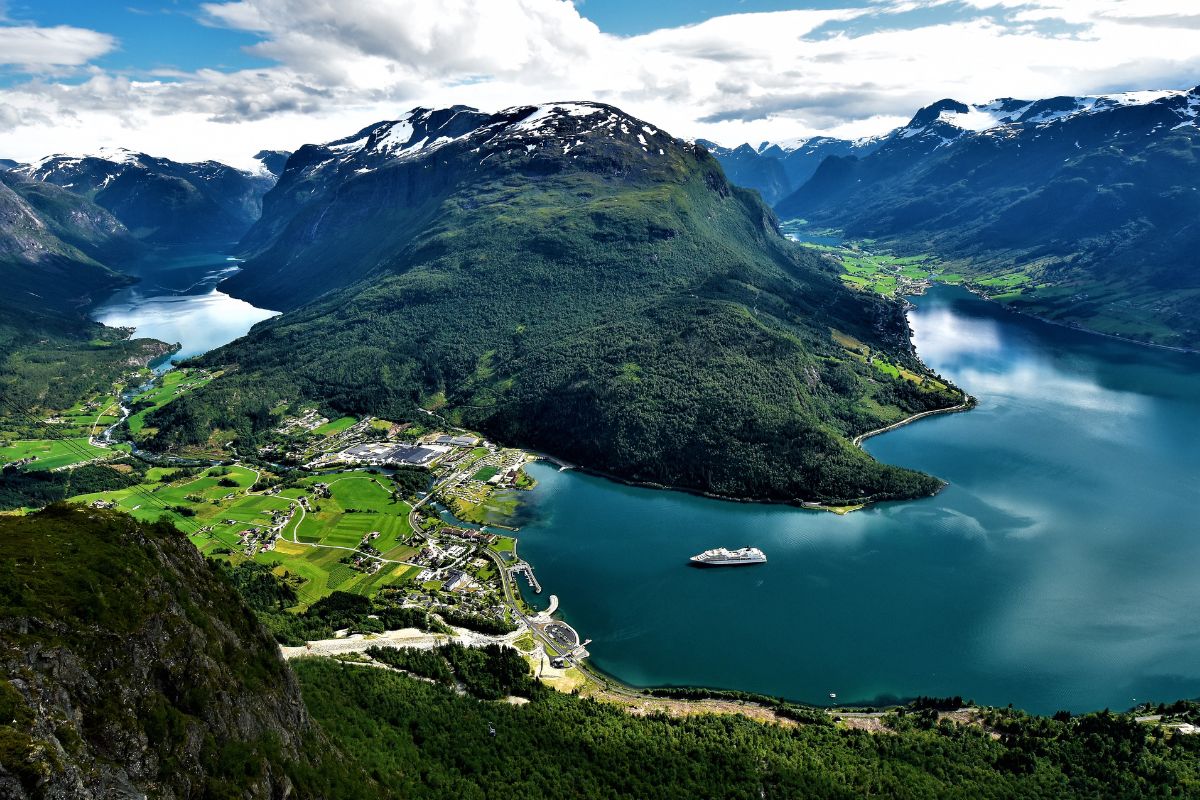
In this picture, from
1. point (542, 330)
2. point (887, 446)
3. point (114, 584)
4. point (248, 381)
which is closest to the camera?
point (114, 584)

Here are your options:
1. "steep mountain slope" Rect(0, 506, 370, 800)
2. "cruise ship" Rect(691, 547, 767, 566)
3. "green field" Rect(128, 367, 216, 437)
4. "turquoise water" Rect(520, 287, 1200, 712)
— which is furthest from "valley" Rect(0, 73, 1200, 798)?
"cruise ship" Rect(691, 547, 767, 566)

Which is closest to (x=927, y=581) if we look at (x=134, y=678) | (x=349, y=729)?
(x=349, y=729)

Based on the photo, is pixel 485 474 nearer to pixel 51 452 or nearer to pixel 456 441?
pixel 456 441

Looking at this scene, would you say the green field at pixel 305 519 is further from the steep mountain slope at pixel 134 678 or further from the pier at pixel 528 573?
the steep mountain slope at pixel 134 678

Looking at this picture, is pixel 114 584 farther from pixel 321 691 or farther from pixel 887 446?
pixel 887 446

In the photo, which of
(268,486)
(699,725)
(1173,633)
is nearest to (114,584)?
(699,725)

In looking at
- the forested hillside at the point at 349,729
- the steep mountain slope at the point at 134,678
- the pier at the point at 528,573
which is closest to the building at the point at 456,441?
the pier at the point at 528,573
